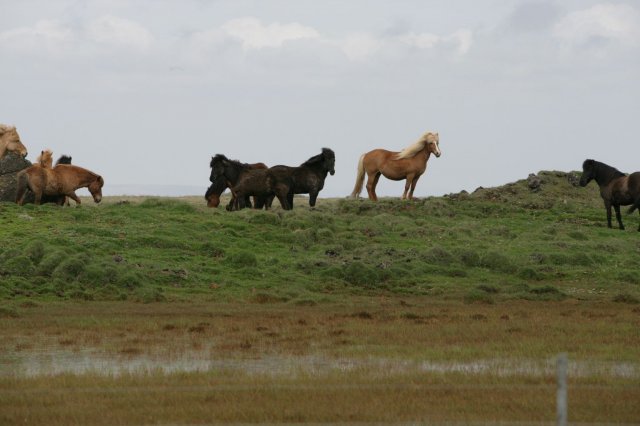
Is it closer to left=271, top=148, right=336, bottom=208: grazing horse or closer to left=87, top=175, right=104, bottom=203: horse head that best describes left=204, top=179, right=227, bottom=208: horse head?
left=271, top=148, right=336, bottom=208: grazing horse

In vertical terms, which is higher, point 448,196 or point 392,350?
point 448,196

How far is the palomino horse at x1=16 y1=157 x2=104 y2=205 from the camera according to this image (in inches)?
1313

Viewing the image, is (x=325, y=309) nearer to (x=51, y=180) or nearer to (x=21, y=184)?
(x=51, y=180)

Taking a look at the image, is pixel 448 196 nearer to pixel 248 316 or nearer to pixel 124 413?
pixel 248 316

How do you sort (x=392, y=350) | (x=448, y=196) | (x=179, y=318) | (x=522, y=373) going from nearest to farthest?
(x=522, y=373) → (x=392, y=350) → (x=179, y=318) → (x=448, y=196)

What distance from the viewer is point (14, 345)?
18156 millimetres

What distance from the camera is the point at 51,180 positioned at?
110 feet

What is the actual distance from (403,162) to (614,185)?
677 centimetres

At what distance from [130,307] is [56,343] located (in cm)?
501

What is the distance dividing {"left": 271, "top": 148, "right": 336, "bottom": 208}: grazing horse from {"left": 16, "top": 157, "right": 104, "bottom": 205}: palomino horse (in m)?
6.00

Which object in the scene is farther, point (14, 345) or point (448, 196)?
point (448, 196)

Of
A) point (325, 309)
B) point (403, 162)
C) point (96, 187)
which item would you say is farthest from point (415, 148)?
point (325, 309)

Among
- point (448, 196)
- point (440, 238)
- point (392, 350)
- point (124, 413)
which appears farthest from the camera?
point (448, 196)

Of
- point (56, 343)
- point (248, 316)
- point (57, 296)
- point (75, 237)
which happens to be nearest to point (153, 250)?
point (75, 237)
